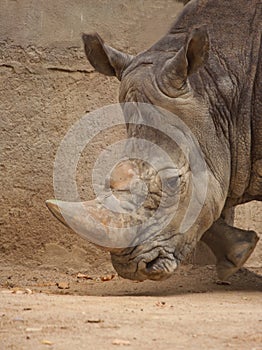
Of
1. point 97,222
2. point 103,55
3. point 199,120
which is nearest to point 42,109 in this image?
point 103,55

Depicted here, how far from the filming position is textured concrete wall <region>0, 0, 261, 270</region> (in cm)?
711

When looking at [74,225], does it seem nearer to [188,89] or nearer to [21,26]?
[188,89]

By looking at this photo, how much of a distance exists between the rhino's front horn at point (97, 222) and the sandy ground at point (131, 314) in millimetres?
333

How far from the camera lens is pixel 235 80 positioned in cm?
612

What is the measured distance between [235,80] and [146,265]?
1.38 m

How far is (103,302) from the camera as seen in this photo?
522 cm

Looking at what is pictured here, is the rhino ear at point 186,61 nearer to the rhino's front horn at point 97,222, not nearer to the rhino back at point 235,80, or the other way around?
the rhino back at point 235,80

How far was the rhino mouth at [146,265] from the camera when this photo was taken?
18.2 feet

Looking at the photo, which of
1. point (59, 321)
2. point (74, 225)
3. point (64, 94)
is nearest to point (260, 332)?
point (59, 321)

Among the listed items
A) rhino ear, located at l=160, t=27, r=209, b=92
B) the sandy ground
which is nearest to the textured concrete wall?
the sandy ground

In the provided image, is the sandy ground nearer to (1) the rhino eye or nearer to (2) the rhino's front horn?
(2) the rhino's front horn

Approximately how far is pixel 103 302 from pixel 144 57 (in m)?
1.72

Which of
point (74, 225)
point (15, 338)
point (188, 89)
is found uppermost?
point (188, 89)

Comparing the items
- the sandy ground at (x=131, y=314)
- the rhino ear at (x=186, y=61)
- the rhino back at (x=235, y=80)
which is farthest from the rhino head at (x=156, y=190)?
the sandy ground at (x=131, y=314)
